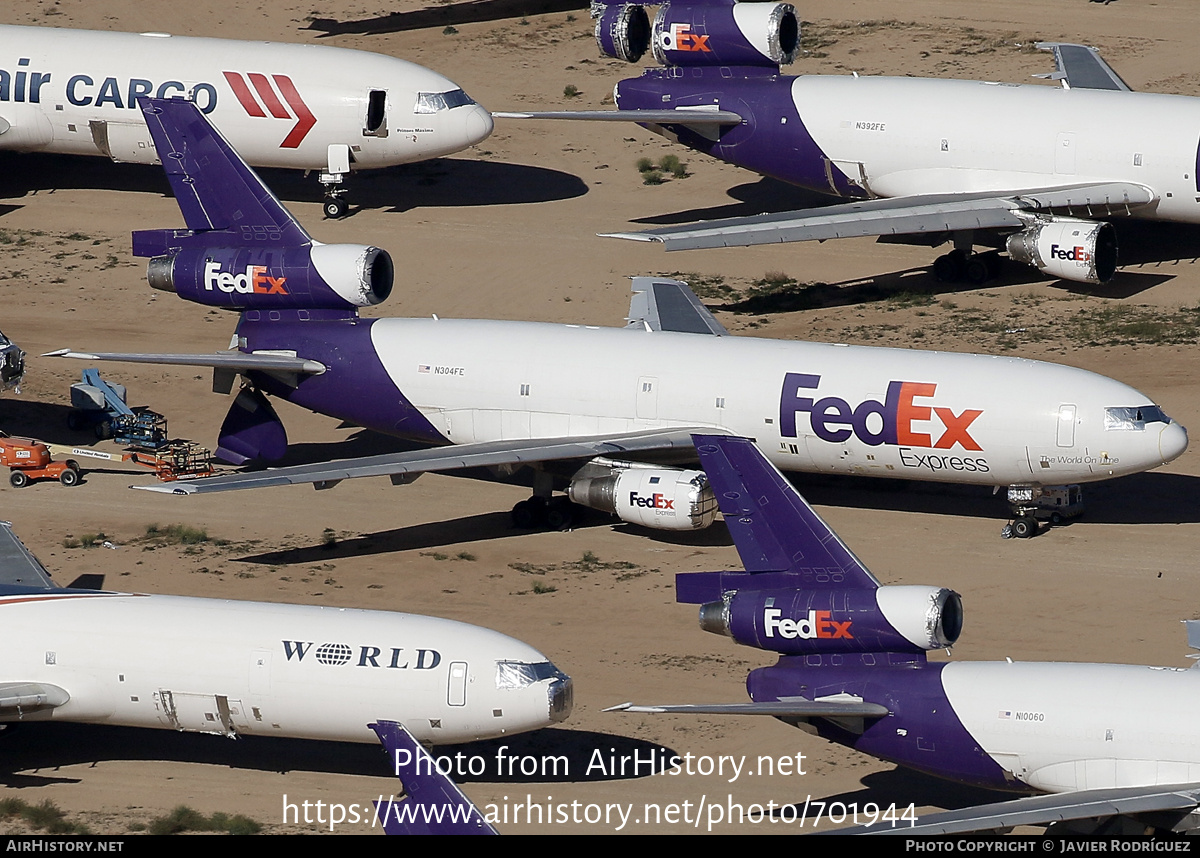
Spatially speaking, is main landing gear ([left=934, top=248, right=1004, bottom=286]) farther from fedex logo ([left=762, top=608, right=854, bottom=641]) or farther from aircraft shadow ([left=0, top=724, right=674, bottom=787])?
fedex logo ([left=762, top=608, right=854, bottom=641])

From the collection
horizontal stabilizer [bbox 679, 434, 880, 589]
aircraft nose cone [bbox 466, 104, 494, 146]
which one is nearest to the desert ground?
aircraft nose cone [bbox 466, 104, 494, 146]

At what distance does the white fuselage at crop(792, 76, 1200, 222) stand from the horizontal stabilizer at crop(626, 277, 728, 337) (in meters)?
12.9

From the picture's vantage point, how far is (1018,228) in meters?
72.1

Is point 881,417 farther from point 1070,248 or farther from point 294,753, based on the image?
point 294,753

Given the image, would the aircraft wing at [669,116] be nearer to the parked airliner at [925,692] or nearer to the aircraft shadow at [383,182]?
the aircraft shadow at [383,182]

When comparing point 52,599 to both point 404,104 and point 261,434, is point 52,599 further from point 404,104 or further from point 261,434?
point 404,104

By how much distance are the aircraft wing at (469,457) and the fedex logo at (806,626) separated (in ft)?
45.8

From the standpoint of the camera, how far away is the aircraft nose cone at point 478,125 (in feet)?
263

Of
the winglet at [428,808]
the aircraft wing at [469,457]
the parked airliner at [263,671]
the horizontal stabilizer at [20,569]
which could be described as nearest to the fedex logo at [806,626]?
the parked airliner at [263,671]

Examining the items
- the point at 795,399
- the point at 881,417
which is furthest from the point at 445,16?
the point at 881,417

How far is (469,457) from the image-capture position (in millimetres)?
58469

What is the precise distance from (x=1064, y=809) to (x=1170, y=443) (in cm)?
1802
